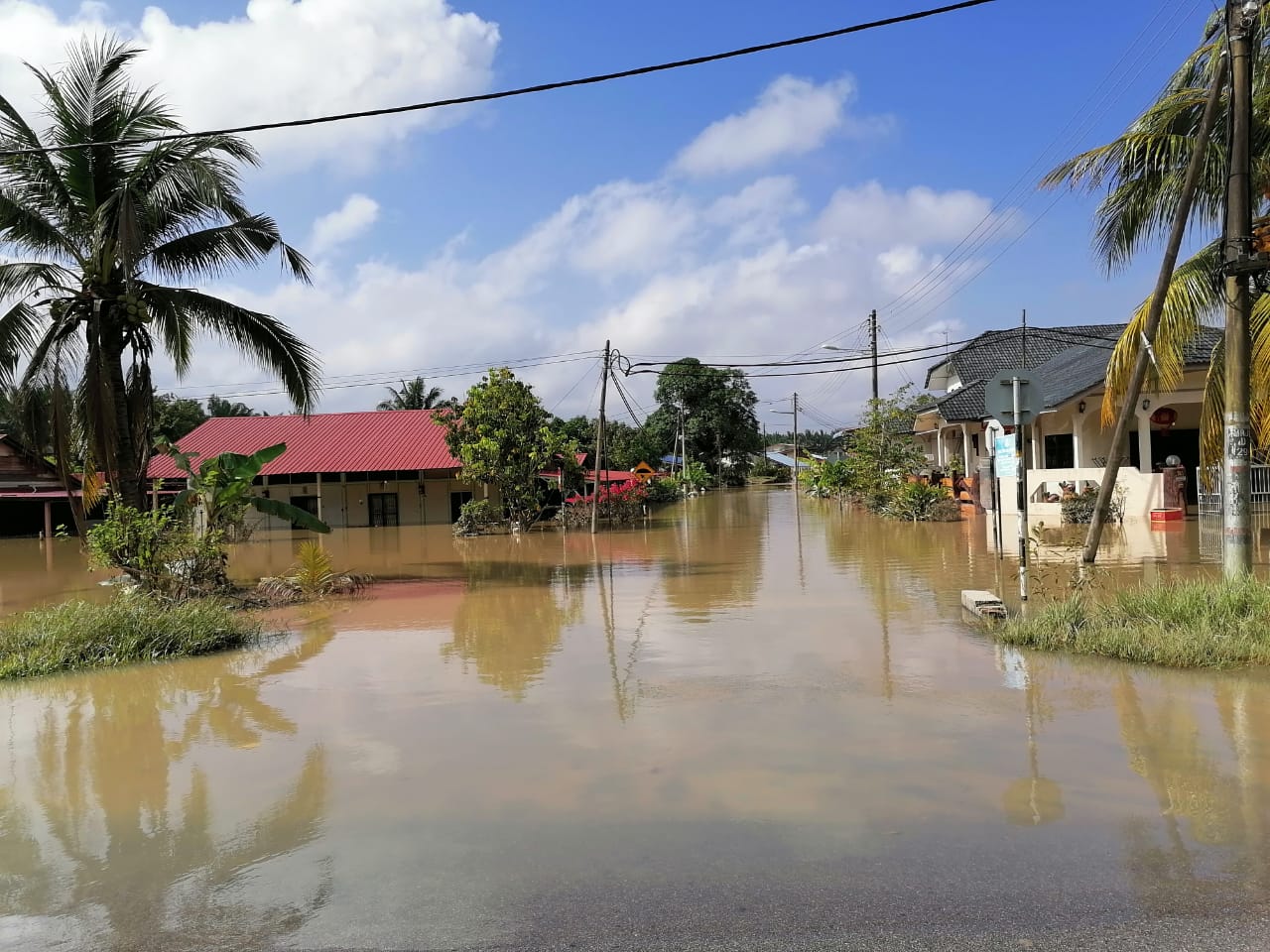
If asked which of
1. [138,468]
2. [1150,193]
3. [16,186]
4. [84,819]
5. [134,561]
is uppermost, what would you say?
[16,186]

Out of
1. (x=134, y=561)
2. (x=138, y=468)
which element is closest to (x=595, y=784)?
(x=134, y=561)

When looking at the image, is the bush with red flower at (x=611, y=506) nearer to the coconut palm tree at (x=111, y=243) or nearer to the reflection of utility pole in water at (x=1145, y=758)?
the coconut palm tree at (x=111, y=243)

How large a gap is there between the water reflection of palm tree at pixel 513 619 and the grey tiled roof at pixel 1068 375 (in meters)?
10.3

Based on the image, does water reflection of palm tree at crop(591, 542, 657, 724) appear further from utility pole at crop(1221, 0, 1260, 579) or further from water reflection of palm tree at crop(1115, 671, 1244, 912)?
utility pole at crop(1221, 0, 1260, 579)

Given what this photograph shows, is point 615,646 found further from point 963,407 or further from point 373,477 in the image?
point 373,477

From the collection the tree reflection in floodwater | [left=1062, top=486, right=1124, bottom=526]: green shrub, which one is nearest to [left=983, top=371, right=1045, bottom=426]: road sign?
the tree reflection in floodwater

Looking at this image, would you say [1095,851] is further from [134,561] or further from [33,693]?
[134,561]

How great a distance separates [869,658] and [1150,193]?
8.18 m

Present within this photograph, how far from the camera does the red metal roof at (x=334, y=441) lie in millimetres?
36156

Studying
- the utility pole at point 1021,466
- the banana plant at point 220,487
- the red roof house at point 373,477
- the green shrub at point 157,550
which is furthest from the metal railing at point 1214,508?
the red roof house at point 373,477

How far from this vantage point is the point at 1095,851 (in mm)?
4395

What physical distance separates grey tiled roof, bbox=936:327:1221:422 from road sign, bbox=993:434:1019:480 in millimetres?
8987

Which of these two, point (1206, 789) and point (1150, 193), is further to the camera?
point (1150, 193)

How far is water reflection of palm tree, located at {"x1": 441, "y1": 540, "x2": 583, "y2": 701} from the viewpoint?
29.9ft
